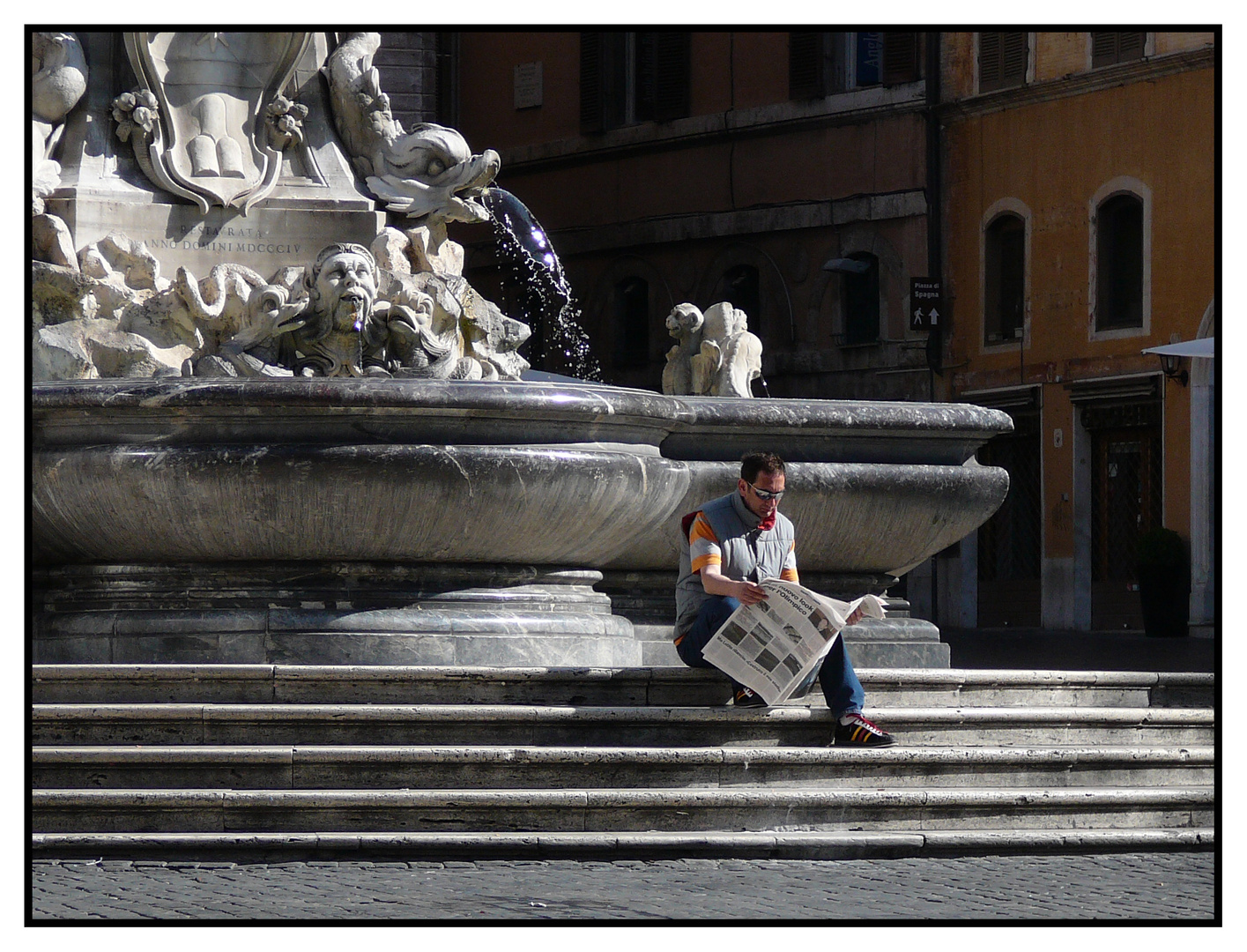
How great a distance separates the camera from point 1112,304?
26.7 m

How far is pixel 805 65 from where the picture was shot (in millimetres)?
30047

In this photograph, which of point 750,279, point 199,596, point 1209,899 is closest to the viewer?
point 1209,899

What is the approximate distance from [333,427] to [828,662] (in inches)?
79.2

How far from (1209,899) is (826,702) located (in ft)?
5.86

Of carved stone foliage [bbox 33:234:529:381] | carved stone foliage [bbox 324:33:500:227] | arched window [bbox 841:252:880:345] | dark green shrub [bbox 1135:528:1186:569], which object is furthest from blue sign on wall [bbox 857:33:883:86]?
carved stone foliage [bbox 33:234:529:381]

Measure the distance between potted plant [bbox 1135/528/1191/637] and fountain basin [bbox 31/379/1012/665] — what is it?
14.9 metres

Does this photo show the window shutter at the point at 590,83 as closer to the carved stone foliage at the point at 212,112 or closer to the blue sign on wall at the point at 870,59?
the blue sign on wall at the point at 870,59

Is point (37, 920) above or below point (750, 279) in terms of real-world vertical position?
below

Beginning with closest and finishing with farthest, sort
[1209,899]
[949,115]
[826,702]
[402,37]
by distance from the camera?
[1209,899]
[826,702]
[402,37]
[949,115]

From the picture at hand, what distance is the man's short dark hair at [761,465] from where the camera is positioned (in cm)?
825

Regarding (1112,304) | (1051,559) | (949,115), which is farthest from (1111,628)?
(949,115)

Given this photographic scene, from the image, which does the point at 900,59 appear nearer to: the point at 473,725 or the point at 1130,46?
the point at 1130,46

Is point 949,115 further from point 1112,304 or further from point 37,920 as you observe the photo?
point 37,920

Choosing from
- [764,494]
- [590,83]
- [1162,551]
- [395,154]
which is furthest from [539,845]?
[590,83]
